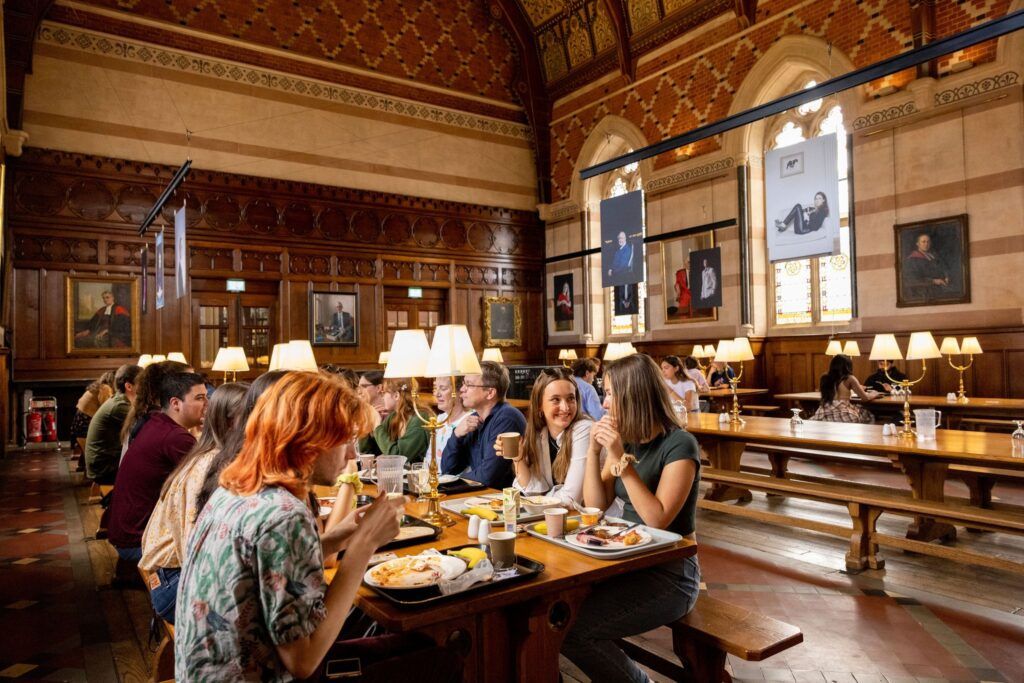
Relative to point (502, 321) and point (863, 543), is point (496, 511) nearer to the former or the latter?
point (863, 543)

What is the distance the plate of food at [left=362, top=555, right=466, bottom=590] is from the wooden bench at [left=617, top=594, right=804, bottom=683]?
886 mm

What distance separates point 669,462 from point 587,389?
3.88 metres

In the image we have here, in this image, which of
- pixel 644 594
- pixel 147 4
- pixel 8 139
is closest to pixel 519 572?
pixel 644 594

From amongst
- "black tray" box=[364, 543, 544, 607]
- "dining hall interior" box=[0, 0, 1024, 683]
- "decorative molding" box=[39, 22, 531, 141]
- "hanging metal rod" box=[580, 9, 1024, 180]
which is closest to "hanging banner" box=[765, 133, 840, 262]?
"dining hall interior" box=[0, 0, 1024, 683]

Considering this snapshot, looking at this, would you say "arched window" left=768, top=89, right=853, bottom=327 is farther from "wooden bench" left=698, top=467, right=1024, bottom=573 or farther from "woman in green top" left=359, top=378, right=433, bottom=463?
"woman in green top" left=359, top=378, right=433, bottom=463

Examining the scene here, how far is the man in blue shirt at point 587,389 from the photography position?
6.06 meters

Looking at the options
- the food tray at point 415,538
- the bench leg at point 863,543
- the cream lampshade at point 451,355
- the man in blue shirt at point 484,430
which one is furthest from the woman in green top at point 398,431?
the bench leg at point 863,543

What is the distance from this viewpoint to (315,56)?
12.2 metres

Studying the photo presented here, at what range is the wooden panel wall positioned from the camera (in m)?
9.68

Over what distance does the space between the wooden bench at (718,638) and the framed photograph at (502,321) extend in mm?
11697

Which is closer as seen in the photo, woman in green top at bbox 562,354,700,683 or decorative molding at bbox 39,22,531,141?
woman in green top at bbox 562,354,700,683

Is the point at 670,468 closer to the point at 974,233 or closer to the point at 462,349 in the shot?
the point at 462,349

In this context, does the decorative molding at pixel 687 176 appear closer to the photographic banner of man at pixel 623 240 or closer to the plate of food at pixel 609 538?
the photographic banner of man at pixel 623 240

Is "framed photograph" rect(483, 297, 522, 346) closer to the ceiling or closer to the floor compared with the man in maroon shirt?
closer to the ceiling
